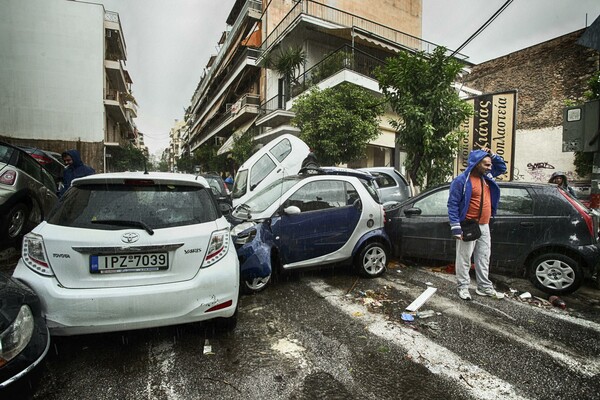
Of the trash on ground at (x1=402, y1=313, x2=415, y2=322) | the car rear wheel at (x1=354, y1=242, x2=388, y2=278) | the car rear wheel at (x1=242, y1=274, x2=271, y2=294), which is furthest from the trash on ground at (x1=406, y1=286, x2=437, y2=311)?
the car rear wheel at (x1=242, y1=274, x2=271, y2=294)

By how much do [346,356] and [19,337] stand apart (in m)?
2.28

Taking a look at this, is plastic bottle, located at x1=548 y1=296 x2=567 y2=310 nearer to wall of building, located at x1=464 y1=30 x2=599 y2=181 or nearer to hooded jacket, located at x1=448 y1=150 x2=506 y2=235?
hooded jacket, located at x1=448 y1=150 x2=506 y2=235

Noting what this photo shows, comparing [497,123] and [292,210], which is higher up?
[497,123]

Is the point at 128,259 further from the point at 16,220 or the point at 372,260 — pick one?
the point at 16,220

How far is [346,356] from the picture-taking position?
2.87 metres

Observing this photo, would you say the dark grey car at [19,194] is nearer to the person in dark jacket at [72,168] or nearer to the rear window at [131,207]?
the person in dark jacket at [72,168]

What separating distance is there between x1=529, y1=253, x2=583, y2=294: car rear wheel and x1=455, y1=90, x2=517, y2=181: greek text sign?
240 inches

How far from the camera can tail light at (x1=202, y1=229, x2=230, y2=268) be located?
8.99ft

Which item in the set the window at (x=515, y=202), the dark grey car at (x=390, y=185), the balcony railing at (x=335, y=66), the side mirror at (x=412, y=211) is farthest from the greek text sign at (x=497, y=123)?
the balcony railing at (x=335, y=66)

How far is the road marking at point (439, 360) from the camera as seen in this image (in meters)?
2.44

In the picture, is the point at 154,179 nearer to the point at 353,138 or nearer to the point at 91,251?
the point at 91,251

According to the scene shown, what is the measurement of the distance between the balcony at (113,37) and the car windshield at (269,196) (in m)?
28.6

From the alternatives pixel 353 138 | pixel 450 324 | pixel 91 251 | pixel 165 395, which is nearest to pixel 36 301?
pixel 91 251

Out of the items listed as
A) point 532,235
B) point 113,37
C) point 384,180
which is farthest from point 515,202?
point 113,37
